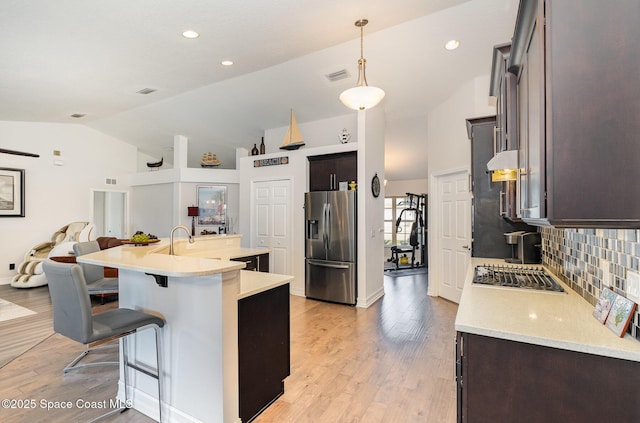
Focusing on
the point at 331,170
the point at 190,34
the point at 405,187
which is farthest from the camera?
the point at 405,187

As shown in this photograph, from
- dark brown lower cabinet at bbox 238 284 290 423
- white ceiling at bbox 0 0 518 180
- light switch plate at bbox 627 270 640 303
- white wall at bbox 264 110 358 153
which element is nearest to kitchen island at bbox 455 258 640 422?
light switch plate at bbox 627 270 640 303

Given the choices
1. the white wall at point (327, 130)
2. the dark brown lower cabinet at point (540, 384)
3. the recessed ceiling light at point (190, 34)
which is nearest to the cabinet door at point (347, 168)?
the white wall at point (327, 130)

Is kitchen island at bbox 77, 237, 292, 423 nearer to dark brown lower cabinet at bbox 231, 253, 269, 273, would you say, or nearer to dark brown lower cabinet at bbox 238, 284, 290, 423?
dark brown lower cabinet at bbox 238, 284, 290, 423

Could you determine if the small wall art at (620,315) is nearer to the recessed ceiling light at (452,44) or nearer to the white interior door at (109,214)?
the recessed ceiling light at (452,44)

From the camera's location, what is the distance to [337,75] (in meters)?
4.51

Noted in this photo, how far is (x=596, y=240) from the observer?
158 centimetres

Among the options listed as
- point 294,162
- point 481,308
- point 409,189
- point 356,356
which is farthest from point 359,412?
point 409,189

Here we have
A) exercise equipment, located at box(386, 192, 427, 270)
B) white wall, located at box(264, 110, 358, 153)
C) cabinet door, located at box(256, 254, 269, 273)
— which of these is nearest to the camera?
cabinet door, located at box(256, 254, 269, 273)

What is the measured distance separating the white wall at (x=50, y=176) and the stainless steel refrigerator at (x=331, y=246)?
5.70 metres

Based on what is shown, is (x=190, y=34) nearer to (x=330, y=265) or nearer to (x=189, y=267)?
(x=189, y=267)

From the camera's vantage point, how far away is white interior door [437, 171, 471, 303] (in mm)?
4660

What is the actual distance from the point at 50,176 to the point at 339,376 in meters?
7.53

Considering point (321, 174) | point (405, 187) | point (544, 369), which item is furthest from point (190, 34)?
point (405, 187)

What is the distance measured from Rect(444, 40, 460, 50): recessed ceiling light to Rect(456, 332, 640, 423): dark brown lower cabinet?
3.39 meters
